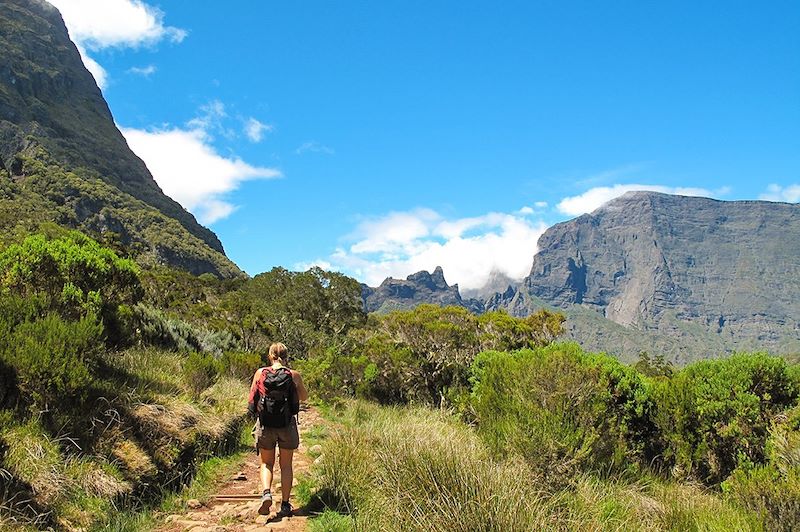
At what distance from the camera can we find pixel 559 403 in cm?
682

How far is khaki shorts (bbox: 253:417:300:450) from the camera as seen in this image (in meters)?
6.20

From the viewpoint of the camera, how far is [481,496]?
162 inches

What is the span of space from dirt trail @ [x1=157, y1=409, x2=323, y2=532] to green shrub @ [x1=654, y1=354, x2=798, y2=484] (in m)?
5.69

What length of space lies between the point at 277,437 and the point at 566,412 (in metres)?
3.68

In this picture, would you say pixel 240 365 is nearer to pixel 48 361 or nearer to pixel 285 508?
pixel 48 361

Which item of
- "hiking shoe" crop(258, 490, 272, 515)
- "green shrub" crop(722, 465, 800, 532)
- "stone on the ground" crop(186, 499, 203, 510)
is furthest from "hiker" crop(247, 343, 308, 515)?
"green shrub" crop(722, 465, 800, 532)

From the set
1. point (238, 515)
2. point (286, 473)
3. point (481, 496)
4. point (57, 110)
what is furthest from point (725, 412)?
point (57, 110)

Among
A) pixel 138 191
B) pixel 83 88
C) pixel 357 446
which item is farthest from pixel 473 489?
pixel 83 88

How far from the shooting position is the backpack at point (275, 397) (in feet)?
20.1

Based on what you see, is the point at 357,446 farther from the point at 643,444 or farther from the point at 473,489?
the point at 643,444

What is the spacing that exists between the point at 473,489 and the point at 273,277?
Answer: 133ft

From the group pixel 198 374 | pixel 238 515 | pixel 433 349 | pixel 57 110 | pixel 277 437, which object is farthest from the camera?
pixel 57 110

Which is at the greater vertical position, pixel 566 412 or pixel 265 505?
pixel 566 412

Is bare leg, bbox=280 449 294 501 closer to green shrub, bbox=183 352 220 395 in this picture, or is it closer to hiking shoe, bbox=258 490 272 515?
hiking shoe, bbox=258 490 272 515
